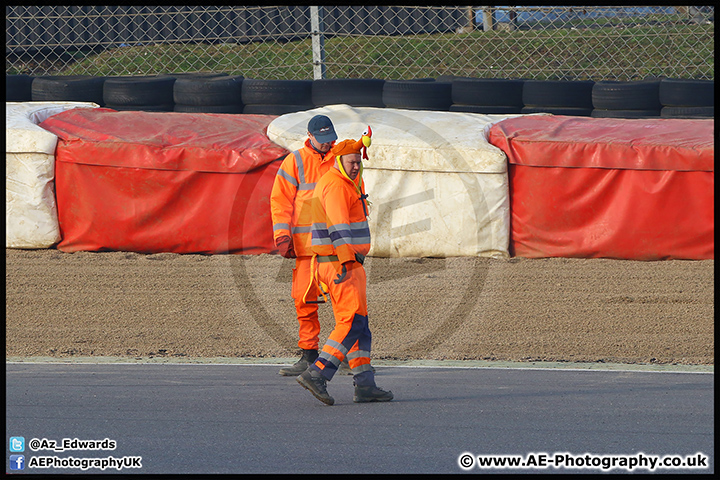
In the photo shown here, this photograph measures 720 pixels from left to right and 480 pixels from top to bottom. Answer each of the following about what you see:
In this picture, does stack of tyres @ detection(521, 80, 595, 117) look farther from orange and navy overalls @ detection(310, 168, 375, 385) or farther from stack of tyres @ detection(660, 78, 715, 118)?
orange and navy overalls @ detection(310, 168, 375, 385)

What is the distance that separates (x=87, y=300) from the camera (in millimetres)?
8203

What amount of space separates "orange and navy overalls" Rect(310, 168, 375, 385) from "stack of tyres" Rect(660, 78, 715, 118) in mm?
7137

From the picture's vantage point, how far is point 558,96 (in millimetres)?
11320

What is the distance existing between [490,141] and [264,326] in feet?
12.1

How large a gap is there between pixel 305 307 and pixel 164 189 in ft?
14.1

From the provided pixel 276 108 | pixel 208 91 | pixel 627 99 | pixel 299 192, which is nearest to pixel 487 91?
pixel 627 99

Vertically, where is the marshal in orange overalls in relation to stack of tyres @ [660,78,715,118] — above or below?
below

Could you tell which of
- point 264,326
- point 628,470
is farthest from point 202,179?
point 628,470

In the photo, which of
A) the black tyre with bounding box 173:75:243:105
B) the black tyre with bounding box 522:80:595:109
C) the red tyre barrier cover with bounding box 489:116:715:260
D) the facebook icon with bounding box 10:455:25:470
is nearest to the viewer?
the facebook icon with bounding box 10:455:25:470

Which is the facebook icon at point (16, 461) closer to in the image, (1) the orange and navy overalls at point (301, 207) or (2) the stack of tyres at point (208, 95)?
(1) the orange and navy overalls at point (301, 207)

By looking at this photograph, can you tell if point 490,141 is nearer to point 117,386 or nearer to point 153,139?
point 153,139

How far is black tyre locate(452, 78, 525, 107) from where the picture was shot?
11.3m

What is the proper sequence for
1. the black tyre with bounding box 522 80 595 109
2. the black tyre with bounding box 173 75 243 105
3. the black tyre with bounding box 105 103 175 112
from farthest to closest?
the black tyre with bounding box 105 103 175 112
the black tyre with bounding box 173 75 243 105
the black tyre with bounding box 522 80 595 109

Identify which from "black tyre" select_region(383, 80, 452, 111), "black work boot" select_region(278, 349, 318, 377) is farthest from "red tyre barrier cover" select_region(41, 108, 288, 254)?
Answer: "black work boot" select_region(278, 349, 318, 377)
